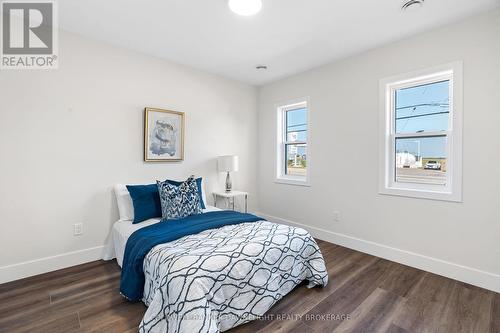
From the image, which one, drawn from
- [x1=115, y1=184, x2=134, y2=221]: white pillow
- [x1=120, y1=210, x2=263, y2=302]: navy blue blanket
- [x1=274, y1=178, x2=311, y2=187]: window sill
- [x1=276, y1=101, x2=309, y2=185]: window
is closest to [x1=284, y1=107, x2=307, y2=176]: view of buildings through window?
[x1=276, y1=101, x2=309, y2=185]: window

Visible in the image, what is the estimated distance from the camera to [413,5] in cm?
218

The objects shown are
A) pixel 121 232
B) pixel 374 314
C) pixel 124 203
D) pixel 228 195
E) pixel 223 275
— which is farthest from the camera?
pixel 228 195

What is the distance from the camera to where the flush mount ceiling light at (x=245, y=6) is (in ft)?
6.89

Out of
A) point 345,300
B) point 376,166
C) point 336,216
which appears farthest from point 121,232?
point 376,166

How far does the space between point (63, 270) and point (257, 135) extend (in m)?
3.46

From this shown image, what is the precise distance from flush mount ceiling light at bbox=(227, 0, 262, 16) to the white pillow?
2.37m

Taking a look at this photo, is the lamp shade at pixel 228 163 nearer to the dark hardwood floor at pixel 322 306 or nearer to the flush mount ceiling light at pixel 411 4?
the dark hardwood floor at pixel 322 306

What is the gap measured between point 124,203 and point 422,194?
3465 millimetres

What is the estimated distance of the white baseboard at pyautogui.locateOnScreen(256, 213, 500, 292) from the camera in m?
2.30

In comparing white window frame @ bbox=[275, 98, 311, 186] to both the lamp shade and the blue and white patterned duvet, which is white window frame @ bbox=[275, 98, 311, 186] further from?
the blue and white patterned duvet

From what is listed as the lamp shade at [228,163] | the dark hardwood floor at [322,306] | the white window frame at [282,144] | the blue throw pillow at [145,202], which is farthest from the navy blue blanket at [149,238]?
the white window frame at [282,144]

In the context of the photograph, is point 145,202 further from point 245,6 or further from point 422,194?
point 422,194

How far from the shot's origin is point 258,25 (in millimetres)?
2525

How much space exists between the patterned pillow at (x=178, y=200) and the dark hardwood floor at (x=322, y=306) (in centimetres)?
85
